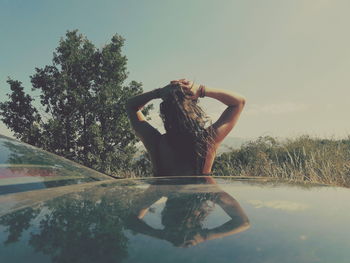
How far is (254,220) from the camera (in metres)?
0.96

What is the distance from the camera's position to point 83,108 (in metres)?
19.7

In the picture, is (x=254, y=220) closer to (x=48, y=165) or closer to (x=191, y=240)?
(x=191, y=240)

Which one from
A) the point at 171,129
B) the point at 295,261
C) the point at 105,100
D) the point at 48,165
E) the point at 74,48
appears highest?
the point at 74,48

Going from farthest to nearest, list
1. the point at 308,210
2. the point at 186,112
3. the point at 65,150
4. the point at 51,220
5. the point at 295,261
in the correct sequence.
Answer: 1. the point at 65,150
2. the point at 186,112
3. the point at 308,210
4. the point at 51,220
5. the point at 295,261

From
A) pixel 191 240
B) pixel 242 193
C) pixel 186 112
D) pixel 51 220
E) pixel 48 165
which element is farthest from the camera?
pixel 186 112

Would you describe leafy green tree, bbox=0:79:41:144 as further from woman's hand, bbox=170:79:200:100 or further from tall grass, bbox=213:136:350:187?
woman's hand, bbox=170:79:200:100

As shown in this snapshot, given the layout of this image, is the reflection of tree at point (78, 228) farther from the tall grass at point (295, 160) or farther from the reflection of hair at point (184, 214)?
the tall grass at point (295, 160)

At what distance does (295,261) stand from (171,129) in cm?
262

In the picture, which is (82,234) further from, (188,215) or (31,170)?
(31,170)

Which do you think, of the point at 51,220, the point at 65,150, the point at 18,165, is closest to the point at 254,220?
the point at 51,220

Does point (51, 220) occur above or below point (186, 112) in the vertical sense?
below

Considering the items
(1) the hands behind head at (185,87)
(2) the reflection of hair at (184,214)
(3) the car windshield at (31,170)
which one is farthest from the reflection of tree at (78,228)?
(1) the hands behind head at (185,87)

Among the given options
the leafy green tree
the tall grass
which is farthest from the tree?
the tall grass

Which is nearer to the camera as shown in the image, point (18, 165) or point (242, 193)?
→ point (242, 193)
